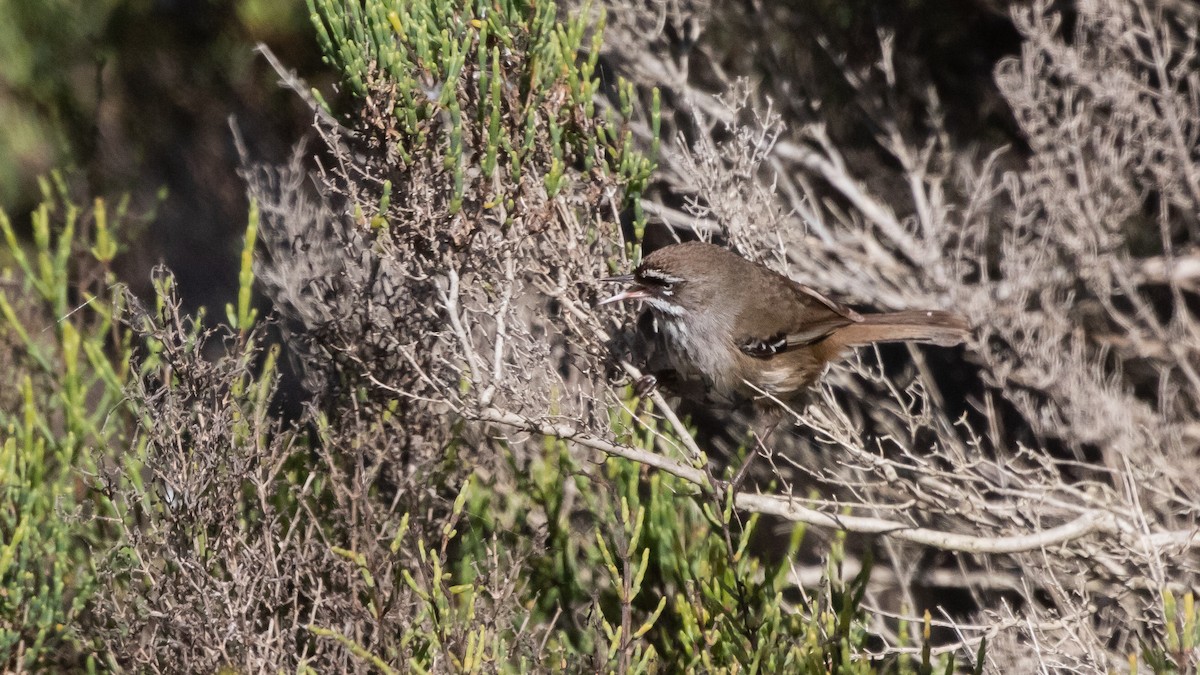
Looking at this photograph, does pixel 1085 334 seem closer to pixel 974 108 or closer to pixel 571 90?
pixel 974 108

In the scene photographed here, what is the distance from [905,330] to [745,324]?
2.34 feet

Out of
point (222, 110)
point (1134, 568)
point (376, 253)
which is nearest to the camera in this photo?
point (376, 253)

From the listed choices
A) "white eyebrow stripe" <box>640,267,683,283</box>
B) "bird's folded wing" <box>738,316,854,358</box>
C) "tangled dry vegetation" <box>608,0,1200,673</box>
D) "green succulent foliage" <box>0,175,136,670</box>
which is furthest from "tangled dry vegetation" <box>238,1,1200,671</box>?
"green succulent foliage" <box>0,175,136,670</box>

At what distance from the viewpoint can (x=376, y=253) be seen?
10.8ft

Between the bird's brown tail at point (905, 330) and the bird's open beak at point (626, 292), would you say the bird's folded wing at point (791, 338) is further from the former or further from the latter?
the bird's open beak at point (626, 292)

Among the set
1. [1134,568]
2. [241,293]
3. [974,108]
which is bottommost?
[1134,568]

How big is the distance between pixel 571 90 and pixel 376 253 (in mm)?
786

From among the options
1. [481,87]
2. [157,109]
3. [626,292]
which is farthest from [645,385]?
[157,109]

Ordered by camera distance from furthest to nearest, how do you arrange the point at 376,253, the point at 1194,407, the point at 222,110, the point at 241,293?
1. the point at 222,110
2. the point at 1194,407
3. the point at 241,293
4. the point at 376,253

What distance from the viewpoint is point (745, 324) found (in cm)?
407

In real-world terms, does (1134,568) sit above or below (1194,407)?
above

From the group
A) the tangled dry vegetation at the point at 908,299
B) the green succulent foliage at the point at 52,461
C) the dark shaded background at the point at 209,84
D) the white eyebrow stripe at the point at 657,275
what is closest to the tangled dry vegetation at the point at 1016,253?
the tangled dry vegetation at the point at 908,299

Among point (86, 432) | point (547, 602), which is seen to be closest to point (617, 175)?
point (547, 602)

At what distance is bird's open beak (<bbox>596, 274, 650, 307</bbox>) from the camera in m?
3.44
